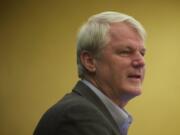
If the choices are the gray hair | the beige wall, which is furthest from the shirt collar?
the beige wall

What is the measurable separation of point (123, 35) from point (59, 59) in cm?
173

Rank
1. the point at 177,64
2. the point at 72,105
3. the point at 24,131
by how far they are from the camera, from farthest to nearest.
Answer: the point at 177,64
the point at 24,131
the point at 72,105

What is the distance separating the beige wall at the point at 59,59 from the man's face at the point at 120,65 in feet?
5.62

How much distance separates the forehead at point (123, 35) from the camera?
1146 millimetres

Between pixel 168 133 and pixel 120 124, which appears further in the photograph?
pixel 168 133

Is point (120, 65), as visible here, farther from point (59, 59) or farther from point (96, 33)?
point (59, 59)

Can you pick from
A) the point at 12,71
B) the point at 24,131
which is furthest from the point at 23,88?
the point at 24,131

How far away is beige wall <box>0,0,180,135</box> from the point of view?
2824 millimetres

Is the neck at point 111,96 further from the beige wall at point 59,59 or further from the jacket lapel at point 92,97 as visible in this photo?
the beige wall at point 59,59

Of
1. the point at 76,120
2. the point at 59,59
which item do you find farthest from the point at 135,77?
the point at 59,59

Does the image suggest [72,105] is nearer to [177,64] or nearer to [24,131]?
[24,131]

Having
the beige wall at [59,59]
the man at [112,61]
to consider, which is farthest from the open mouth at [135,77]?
the beige wall at [59,59]

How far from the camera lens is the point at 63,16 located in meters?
2.88

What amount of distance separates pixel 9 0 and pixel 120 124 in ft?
6.76
